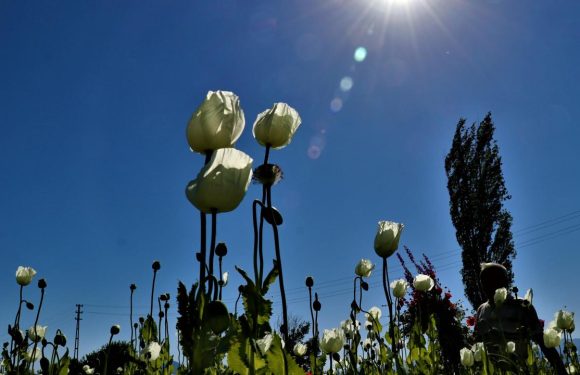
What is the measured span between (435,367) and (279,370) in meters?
2.20

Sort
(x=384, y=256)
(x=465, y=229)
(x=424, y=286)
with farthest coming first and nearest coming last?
(x=465, y=229), (x=424, y=286), (x=384, y=256)

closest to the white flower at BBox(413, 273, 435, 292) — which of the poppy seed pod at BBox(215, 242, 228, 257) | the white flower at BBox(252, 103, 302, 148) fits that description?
the poppy seed pod at BBox(215, 242, 228, 257)

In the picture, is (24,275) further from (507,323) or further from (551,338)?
(551,338)

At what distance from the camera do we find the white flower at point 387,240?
2.27 metres

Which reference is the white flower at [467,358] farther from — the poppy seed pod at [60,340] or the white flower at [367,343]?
the poppy seed pod at [60,340]

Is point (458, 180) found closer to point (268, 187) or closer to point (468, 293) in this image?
point (468, 293)

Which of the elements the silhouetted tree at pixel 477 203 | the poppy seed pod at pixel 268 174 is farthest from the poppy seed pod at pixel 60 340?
the silhouetted tree at pixel 477 203

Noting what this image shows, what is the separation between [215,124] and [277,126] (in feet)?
1.54

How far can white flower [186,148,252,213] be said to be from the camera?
116 centimetres

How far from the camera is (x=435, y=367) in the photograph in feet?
10.6

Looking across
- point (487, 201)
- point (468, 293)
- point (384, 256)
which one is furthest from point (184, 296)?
point (487, 201)

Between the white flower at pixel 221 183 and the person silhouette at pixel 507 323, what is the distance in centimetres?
248

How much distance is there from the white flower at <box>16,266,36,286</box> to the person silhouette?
137 inches

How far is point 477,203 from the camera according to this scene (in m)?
19.5
